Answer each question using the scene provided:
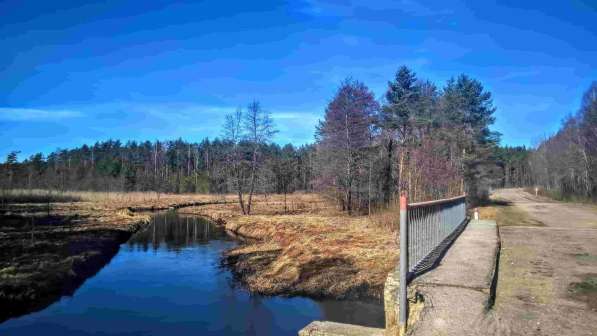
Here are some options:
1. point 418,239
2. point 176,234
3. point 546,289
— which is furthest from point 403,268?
point 176,234

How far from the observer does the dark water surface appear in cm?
991

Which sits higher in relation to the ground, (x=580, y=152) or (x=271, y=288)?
(x=580, y=152)

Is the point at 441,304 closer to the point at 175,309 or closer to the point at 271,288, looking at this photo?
the point at 175,309

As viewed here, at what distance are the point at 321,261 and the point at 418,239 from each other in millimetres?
8346

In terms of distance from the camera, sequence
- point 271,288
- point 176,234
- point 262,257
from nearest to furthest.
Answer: point 271,288 < point 262,257 < point 176,234

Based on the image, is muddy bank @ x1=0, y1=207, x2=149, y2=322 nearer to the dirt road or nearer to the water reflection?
the water reflection

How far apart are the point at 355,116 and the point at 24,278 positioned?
22232 mm

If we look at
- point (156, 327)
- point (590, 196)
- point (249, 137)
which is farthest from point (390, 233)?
point (590, 196)

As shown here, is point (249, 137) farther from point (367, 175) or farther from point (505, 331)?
point (505, 331)

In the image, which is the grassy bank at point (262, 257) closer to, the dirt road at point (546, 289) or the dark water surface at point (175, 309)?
the dark water surface at point (175, 309)

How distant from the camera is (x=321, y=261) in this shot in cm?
1484

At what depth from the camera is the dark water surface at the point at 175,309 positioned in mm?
9914

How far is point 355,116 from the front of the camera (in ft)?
98.8

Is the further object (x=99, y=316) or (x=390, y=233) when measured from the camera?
(x=390, y=233)
